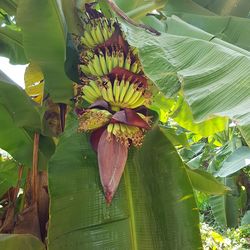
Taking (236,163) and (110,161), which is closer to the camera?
(110,161)

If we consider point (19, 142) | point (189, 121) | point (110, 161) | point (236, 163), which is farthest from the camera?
point (236, 163)

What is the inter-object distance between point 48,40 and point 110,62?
185mm

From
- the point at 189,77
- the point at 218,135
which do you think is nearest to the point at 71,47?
the point at 189,77

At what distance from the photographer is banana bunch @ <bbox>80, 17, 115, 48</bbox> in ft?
2.99

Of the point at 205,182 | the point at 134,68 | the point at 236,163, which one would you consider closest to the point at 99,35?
the point at 134,68

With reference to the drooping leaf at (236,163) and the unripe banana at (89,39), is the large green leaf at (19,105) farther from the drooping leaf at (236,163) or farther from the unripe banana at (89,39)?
the drooping leaf at (236,163)

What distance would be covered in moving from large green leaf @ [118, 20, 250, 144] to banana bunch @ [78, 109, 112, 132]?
0.17m

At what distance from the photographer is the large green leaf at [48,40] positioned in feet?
3.02

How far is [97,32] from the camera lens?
3.03 ft

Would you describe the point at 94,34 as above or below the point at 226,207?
above

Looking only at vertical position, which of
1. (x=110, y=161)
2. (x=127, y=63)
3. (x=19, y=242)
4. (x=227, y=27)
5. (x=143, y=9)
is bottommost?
(x=19, y=242)

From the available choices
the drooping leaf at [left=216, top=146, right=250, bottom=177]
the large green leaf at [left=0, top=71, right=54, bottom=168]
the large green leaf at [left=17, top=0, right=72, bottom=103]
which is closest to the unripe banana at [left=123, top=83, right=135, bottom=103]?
the large green leaf at [left=17, top=0, right=72, bottom=103]

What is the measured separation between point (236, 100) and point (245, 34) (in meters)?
0.46

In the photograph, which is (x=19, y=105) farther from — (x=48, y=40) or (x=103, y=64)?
(x=103, y=64)
